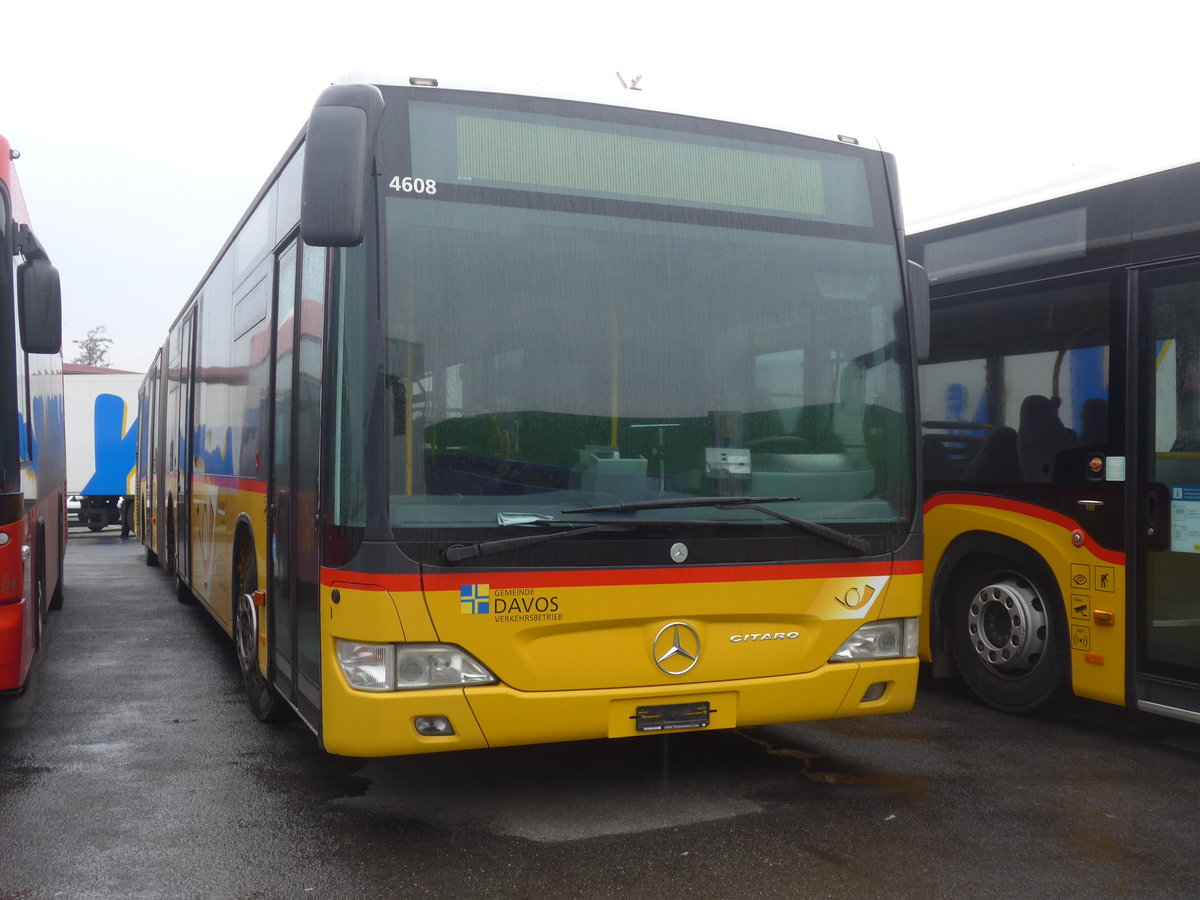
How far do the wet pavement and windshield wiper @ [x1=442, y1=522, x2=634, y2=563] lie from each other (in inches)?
43.9

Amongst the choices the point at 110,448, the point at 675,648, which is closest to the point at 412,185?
the point at 675,648

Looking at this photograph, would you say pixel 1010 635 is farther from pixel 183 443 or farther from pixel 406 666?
pixel 183 443

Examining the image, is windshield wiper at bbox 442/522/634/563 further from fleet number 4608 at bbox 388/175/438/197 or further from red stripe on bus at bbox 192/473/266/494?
red stripe on bus at bbox 192/473/266/494

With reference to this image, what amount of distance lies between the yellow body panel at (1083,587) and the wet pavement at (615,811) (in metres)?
0.37

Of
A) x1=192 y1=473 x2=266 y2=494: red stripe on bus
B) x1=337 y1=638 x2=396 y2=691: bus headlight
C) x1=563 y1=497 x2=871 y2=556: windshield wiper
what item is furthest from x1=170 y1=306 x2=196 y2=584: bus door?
x1=563 y1=497 x2=871 y2=556: windshield wiper

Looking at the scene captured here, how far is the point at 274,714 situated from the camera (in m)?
6.23

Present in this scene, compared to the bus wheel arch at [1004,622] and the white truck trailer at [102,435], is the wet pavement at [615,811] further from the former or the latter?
the white truck trailer at [102,435]

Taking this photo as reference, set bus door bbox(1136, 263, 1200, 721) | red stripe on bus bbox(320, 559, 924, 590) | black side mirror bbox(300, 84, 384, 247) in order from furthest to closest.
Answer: bus door bbox(1136, 263, 1200, 721), red stripe on bus bbox(320, 559, 924, 590), black side mirror bbox(300, 84, 384, 247)

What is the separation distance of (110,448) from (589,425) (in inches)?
905

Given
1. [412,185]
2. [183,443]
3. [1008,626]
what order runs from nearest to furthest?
[412,185]
[1008,626]
[183,443]

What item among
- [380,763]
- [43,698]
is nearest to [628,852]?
[380,763]

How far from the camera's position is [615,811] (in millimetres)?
4844

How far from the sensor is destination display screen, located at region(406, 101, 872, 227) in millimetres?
4414

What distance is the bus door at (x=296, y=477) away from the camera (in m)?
4.73
